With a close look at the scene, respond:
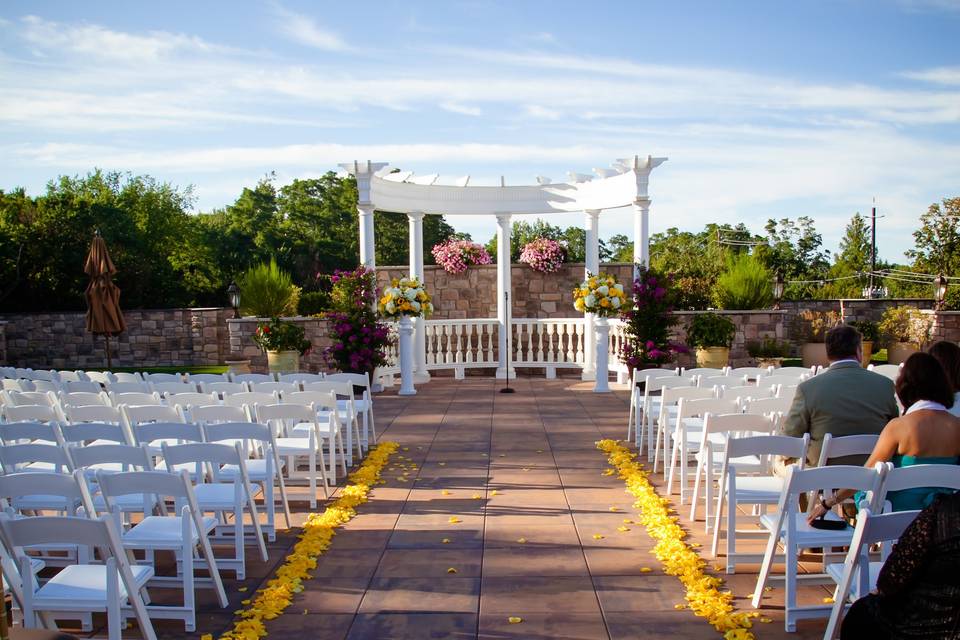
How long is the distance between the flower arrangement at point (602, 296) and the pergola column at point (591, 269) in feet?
5.58

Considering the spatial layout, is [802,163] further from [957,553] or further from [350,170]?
[957,553]

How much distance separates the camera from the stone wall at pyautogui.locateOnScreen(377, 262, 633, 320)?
14.8 m

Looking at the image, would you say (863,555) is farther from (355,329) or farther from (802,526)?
(355,329)

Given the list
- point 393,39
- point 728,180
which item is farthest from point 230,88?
point 728,180

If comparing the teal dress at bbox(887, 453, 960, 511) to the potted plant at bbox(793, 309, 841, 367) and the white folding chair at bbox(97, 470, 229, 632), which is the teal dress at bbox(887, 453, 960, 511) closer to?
the white folding chair at bbox(97, 470, 229, 632)

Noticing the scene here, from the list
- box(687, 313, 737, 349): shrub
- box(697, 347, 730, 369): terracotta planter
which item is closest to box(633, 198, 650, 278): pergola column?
box(687, 313, 737, 349): shrub

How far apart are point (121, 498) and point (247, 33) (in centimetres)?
1099

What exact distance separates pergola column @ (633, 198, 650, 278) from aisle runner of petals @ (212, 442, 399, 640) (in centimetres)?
601

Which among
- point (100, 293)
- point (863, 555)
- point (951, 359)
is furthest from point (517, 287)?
point (863, 555)

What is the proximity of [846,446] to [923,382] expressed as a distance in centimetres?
A: 51

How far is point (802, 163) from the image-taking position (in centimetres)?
1719

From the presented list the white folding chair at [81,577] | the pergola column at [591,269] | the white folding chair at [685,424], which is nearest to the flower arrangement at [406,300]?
the pergola column at [591,269]

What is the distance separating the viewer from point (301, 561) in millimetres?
4391

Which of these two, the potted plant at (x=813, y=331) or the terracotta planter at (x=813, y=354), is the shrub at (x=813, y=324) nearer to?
the potted plant at (x=813, y=331)
